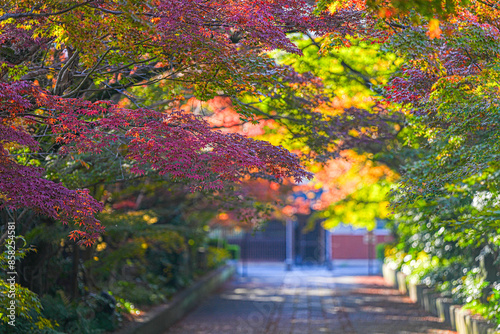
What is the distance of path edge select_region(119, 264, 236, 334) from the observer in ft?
36.1

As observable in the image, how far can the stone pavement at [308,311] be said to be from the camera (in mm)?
12039

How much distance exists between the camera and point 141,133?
Result: 6.63 metres

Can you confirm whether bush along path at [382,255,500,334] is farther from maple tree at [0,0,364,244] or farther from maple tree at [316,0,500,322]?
maple tree at [0,0,364,244]

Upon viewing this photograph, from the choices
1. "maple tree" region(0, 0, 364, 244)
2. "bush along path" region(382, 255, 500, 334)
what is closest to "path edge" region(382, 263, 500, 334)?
"bush along path" region(382, 255, 500, 334)

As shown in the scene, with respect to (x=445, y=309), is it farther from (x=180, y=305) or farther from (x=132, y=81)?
(x=132, y=81)

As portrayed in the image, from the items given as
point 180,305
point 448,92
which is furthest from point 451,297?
point 448,92

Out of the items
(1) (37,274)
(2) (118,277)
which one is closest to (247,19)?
(1) (37,274)

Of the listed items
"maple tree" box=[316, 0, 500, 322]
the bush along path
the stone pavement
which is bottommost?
the stone pavement

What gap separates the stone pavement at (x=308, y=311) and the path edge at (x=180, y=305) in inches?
10.1

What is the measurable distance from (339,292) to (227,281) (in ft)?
21.5

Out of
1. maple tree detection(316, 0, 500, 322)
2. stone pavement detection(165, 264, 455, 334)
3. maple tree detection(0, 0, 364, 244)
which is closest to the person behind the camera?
maple tree detection(0, 0, 364, 244)

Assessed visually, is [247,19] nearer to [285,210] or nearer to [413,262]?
[413,262]

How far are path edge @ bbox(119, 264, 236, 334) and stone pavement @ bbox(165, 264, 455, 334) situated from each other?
Result: 257mm

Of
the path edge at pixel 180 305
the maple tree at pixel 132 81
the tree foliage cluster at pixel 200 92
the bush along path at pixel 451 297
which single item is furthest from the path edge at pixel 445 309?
the path edge at pixel 180 305
